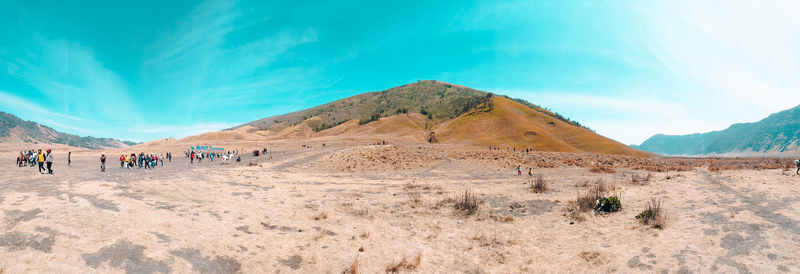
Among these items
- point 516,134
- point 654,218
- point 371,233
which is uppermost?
point 516,134

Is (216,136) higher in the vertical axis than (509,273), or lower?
higher

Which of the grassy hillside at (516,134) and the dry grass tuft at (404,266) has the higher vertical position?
the grassy hillside at (516,134)

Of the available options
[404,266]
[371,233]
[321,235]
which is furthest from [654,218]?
[321,235]

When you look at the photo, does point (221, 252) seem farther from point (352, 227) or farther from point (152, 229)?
point (352, 227)

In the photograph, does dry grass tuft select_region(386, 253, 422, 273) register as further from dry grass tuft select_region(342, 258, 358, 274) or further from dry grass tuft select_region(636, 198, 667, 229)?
dry grass tuft select_region(636, 198, 667, 229)

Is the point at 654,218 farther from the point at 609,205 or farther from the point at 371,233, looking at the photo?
the point at 371,233

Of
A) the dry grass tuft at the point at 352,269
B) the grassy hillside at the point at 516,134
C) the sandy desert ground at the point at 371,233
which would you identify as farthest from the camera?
the grassy hillside at the point at 516,134

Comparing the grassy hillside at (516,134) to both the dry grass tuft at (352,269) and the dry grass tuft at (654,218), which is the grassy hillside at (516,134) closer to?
the dry grass tuft at (654,218)

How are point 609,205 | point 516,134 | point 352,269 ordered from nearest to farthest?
1. point 352,269
2. point 609,205
3. point 516,134

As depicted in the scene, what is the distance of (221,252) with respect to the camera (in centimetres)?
880

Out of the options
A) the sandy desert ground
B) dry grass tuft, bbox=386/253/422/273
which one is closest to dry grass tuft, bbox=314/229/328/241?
the sandy desert ground

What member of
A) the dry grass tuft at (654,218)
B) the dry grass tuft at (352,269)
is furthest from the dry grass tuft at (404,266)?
the dry grass tuft at (654,218)

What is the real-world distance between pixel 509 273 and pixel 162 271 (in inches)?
355

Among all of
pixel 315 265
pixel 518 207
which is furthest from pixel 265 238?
pixel 518 207
